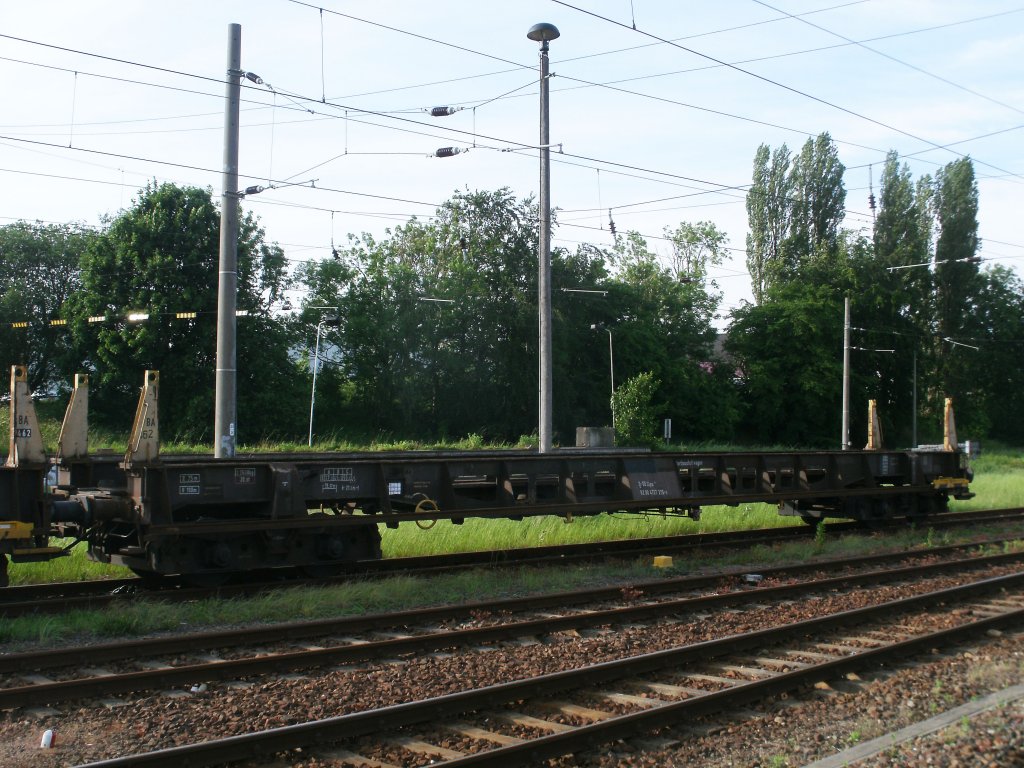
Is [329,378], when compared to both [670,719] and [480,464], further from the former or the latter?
[670,719]

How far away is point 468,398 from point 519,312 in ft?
19.4

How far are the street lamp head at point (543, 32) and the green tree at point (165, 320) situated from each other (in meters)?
26.2

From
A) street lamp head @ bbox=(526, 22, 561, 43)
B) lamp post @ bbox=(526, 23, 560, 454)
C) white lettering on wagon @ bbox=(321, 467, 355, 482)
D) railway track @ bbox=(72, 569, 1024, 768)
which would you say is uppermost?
street lamp head @ bbox=(526, 22, 561, 43)

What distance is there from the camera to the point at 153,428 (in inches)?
424

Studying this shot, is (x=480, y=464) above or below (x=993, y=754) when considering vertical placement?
above

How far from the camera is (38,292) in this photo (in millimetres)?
52312

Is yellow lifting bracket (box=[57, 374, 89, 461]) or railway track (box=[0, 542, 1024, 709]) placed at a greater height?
yellow lifting bracket (box=[57, 374, 89, 461])

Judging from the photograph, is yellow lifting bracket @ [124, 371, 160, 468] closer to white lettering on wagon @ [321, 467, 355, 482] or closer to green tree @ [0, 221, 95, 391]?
white lettering on wagon @ [321, 467, 355, 482]

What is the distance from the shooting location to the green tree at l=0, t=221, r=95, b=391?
48.8 m

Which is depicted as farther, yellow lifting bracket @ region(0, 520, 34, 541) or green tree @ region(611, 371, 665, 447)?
green tree @ region(611, 371, 665, 447)

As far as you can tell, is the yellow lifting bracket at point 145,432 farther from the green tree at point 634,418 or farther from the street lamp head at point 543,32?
the green tree at point 634,418

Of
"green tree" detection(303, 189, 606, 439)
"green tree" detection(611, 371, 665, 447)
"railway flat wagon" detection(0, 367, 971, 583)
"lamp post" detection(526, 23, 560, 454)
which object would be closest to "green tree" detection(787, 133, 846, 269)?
"green tree" detection(303, 189, 606, 439)

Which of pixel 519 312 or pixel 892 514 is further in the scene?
pixel 519 312

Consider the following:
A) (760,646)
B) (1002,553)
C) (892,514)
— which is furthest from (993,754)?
(892,514)
